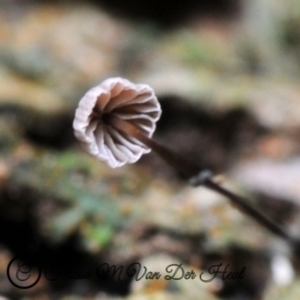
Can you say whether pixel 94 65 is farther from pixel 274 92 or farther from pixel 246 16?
pixel 246 16

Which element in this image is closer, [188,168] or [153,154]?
[188,168]

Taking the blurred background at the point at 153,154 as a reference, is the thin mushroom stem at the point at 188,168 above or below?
above

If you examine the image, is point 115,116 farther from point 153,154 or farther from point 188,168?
point 153,154

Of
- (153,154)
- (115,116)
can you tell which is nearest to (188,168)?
(115,116)

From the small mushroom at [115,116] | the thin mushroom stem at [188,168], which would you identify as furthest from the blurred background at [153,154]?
the small mushroom at [115,116]

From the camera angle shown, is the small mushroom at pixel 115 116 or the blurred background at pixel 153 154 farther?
the blurred background at pixel 153 154

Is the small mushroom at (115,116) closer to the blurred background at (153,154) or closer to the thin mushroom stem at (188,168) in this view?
the thin mushroom stem at (188,168)

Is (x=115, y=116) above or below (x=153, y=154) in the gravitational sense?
above

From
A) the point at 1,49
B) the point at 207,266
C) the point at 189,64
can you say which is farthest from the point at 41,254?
the point at 189,64
